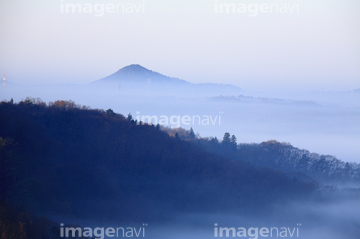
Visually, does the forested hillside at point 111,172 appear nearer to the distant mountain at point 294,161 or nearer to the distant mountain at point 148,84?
the distant mountain at point 294,161

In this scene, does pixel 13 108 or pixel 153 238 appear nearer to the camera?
pixel 153 238

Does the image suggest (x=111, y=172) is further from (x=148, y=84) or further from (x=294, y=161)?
(x=148, y=84)

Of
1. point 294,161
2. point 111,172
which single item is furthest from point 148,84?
point 111,172

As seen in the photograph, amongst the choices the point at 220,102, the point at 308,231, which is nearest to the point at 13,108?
the point at 308,231

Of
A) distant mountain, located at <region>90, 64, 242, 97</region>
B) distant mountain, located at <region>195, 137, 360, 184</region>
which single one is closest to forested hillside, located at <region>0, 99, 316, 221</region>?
distant mountain, located at <region>195, 137, 360, 184</region>

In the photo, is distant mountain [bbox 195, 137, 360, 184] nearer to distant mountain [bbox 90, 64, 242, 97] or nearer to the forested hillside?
the forested hillside

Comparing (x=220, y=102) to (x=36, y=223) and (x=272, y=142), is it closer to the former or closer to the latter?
(x=272, y=142)
